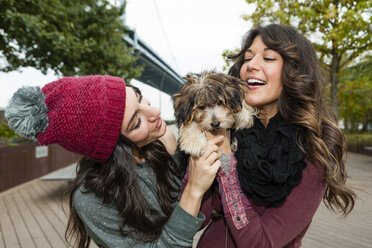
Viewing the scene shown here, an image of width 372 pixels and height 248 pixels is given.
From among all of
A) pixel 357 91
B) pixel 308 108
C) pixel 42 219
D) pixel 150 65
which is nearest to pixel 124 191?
pixel 308 108

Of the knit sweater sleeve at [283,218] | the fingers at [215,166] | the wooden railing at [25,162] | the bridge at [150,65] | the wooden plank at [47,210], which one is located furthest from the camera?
the bridge at [150,65]

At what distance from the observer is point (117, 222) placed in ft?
5.94

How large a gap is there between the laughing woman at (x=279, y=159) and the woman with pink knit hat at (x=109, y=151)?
0.24m

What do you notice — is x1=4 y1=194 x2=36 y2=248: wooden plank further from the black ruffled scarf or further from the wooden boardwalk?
the black ruffled scarf

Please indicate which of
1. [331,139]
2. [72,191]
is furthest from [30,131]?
[331,139]

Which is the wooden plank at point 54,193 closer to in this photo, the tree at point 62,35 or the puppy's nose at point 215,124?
the tree at point 62,35

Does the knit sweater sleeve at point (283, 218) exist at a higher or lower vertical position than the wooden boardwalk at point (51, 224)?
higher

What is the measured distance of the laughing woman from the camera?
165 cm

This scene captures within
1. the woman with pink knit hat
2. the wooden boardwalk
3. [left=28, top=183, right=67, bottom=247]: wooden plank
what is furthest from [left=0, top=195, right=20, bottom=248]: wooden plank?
the woman with pink knit hat

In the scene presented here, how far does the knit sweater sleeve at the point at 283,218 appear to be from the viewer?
5.32 ft

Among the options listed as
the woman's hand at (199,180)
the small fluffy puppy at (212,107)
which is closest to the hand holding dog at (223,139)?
the small fluffy puppy at (212,107)

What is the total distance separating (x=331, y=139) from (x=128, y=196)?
58.3 inches

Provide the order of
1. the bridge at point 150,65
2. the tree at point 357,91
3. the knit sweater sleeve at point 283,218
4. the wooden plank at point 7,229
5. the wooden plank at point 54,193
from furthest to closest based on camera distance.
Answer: the bridge at point 150,65 → the tree at point 357,91 → the wooden plank at point 54,193 → the wooden plank at point 7,229 → the knit sweater sleeve at point 283,218

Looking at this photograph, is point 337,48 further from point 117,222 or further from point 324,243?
point 117,222
